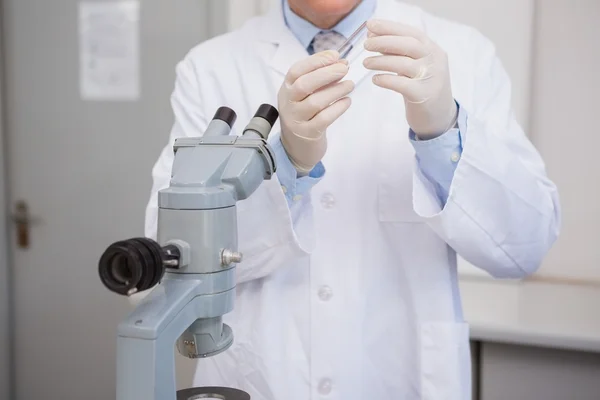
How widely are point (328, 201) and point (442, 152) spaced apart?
21cm

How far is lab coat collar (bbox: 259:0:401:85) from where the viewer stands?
966 millimetres

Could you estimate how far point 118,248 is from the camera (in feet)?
1.60

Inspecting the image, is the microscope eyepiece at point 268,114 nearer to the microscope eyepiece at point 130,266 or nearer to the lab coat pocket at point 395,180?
A: the microscope eyepiece at point 130,266

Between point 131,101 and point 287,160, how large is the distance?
128cm

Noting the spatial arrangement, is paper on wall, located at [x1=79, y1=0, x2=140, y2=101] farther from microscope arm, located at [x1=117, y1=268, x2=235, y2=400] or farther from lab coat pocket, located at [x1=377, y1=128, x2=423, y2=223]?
microscope arm, located at [x1=117, y1=268, x2=235, y2=400]

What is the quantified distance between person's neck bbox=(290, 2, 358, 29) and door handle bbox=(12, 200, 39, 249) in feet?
4.84

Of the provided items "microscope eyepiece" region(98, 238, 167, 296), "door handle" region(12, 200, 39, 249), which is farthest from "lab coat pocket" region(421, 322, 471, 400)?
"door handle" region(12, 200, 39, 249)

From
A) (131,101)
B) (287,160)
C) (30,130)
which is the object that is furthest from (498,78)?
(30,130)

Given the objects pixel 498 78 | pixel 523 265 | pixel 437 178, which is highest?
pixel 498 78

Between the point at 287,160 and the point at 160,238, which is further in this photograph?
the point at 287,160

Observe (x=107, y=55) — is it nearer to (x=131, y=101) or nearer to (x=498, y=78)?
(x=131, y=101)

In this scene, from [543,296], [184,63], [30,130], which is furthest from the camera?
[30,130]

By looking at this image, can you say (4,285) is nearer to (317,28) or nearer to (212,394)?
(317,28)

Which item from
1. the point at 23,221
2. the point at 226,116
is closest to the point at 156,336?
the point at 226,116
